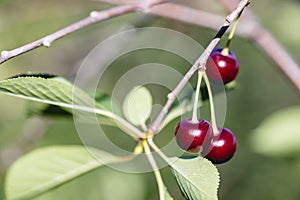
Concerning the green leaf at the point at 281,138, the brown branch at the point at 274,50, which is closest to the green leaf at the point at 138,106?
the brown branch at the point at 274,50

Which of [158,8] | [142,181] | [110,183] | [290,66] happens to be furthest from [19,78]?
[142,181]

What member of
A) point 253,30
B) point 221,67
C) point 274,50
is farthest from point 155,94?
point 221,67

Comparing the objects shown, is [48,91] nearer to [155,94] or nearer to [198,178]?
[198,178]

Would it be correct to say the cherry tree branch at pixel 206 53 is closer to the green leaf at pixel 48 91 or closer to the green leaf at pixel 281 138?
the green leaf at pixel 48 91

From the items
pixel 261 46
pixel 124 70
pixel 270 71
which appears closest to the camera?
pixel 261 46

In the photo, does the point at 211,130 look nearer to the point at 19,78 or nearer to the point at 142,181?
the point at 19,78

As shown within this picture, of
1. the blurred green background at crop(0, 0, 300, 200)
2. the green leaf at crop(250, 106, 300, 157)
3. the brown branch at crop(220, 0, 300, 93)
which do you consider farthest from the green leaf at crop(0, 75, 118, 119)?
the blurred green background at crop(0, 0, 300, 200)

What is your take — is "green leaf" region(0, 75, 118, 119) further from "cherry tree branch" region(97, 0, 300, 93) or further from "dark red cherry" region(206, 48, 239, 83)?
"cherry tree branch" region(97, 0, 300, 93)
